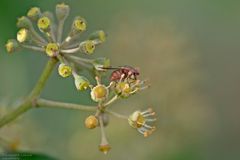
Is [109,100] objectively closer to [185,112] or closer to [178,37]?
[185,112]

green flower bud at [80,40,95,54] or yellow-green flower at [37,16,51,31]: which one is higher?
yellow-green flower at [37,16,51,31]

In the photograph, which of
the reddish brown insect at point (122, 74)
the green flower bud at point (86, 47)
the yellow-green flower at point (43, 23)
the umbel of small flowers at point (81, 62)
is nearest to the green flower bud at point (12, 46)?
the umbel of small flowers at point (81, 62)

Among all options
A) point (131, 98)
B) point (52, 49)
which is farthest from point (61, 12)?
point (131, 98)

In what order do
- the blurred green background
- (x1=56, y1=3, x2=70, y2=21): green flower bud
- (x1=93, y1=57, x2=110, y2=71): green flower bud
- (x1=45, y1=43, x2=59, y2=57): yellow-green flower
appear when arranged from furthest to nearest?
the blurred green background
(x1=56, y1=3, x2=70, y2=21): green flower bud
(x1=93, y1=57, x2=110, y2=71): green flower bud
(x1=45, y1=43, x2=59, y2=57): yellow-green flower

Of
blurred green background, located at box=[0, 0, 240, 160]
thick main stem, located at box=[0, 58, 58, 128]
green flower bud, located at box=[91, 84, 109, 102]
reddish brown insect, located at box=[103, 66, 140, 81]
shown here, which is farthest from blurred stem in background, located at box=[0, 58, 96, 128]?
blurred green background, located at box=[0, 0, 240, 160]

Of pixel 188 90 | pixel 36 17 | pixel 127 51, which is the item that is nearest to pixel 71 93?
pixel 127 51

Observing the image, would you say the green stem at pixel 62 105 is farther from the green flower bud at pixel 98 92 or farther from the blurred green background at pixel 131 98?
the blurred green background at pixel 131 98

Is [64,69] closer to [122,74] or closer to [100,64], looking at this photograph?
[100,64]

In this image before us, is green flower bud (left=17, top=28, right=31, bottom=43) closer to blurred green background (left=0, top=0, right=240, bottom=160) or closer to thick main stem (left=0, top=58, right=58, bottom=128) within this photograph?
thick main stem (left=0, top=58, right=58, bottom=128)
